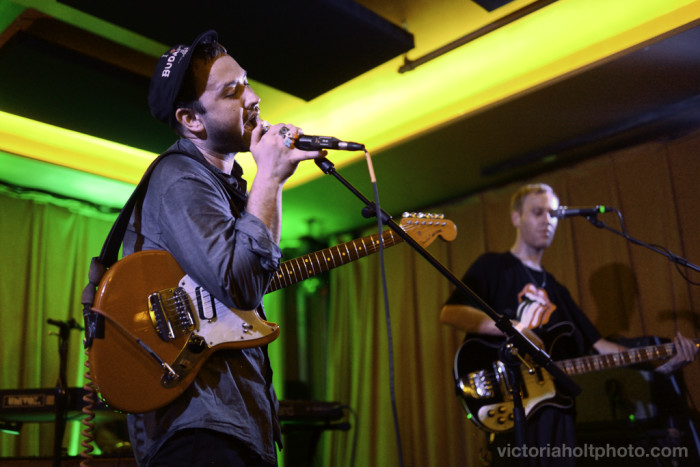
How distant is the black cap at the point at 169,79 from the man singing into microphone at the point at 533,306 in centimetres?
219

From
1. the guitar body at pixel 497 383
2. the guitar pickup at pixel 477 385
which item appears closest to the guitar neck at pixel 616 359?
the guitar body at pixel 497 383

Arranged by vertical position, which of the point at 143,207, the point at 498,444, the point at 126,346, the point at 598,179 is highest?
the point at 598,179

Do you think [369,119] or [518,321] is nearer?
[518,321]

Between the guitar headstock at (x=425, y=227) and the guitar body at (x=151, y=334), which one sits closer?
the guitar body at (x=151, y=334)

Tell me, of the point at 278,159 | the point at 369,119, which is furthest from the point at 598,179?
the point at 278,159

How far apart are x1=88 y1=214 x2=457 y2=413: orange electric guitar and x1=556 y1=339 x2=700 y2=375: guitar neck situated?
7.82 feet

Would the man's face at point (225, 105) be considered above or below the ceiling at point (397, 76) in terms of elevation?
below

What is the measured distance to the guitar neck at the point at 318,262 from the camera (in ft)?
6.40

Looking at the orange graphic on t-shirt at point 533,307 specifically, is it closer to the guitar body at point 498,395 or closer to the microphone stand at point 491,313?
the guitar body at point 498,395

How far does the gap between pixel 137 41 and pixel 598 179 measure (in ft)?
12.0

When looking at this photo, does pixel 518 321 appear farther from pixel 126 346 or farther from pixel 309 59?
pixel 126 346

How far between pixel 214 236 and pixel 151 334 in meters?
0.30

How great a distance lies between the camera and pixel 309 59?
387 centimetres

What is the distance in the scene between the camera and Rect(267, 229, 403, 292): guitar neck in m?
1.95
